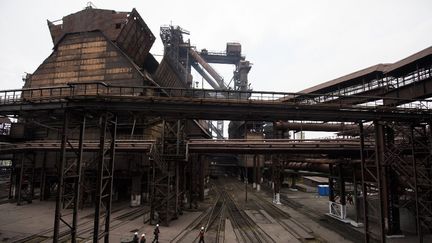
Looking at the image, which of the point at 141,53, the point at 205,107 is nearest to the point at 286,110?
the point at 205,107

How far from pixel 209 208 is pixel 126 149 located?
10.7m

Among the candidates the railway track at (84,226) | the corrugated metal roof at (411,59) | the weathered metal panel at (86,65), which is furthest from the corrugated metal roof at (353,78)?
the railway track at (84,226)

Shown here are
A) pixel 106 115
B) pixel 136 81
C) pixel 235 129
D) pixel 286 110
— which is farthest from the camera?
pixel 235 129

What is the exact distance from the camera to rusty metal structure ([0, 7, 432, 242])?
43.0 feet

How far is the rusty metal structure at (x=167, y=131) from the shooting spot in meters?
13.1

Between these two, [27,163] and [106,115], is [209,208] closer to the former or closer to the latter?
[106,115]

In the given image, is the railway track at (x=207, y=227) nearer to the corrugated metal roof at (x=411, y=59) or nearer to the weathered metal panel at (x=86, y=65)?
the weathered metal panel at (x=86, y=65)

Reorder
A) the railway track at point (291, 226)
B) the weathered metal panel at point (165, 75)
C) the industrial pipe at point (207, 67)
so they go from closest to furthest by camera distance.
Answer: the railway track at point (291, 226), the weathered metal panel at point (165, 75), the industrial pipe at point (207, 67)

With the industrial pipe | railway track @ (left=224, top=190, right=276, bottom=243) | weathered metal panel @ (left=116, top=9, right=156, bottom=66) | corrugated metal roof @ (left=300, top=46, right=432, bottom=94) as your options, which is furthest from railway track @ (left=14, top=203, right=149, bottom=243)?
the industrial pipe

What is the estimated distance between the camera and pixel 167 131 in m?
21.2

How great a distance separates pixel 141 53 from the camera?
3725 cm

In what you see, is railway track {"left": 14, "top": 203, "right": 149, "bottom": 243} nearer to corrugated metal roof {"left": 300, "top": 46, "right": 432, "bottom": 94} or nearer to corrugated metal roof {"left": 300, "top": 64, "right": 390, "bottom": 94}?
corrugated metal roof {"left": 300, "top": 64, "right": 390, "bottom": 94}

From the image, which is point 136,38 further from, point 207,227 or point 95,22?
point 207,227

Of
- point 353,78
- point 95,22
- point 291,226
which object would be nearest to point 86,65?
point 95,22
